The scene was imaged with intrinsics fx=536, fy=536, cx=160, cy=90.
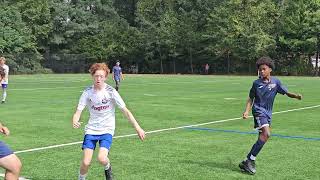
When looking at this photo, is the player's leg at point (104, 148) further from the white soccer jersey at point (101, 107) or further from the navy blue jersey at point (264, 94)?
the navy blue jersey at point (264, 94)

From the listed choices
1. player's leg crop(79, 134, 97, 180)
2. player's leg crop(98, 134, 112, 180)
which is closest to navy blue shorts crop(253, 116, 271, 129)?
player's leg crop(98, 134, 112, 180)

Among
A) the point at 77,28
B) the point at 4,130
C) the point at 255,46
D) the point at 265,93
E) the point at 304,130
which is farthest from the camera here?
the point at 77,28

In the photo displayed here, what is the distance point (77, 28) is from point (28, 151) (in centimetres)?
6596

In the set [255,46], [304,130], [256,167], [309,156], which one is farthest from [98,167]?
[255,46]

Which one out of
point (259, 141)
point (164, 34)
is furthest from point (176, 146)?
point (164, 34)

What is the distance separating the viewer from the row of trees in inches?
2559

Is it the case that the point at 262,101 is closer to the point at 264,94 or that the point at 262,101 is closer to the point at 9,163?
the point at 264,94

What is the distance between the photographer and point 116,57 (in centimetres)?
7675

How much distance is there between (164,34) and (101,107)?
214 feet

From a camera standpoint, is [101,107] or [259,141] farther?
[259,141]

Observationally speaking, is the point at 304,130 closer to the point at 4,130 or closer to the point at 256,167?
the point at 256,167

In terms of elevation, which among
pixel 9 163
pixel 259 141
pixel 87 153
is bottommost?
pixel 259 141

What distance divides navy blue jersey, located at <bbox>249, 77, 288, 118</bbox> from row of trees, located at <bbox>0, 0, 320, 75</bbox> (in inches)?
2166

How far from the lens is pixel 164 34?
2822 inches
